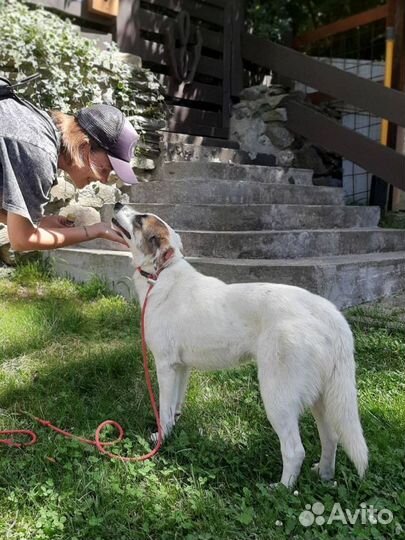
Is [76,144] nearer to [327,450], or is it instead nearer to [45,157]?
[45,157]

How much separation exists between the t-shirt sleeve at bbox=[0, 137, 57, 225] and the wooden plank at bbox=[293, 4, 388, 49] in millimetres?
7304

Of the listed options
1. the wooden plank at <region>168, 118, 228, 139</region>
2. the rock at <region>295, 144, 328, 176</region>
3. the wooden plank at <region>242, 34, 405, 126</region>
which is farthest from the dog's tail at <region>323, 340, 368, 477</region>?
the rock at <region>295, 144, 328, 176</region>

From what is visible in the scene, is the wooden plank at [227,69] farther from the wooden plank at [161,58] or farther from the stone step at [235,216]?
the stone step at [235,216]

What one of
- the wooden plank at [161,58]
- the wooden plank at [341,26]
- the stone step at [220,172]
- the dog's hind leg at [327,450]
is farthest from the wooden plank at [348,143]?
the dog's hind leg at [327,450]

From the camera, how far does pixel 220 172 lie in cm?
620

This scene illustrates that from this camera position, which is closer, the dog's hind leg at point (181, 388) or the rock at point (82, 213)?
the dog's hind leg at point (181, 388)

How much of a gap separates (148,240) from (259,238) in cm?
222

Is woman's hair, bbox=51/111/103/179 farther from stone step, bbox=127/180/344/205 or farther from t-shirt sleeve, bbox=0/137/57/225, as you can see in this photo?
stone step, bbox=127/180/344/205

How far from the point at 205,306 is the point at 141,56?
5.04 metres

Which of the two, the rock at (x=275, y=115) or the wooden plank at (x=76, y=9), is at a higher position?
the wooden plank at (x=76, y=9)

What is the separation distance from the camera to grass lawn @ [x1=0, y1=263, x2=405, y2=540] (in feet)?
6.77

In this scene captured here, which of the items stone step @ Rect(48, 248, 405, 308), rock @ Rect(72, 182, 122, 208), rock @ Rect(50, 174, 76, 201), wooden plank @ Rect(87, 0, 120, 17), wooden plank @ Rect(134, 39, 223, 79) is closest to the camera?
stone step @ Rect(48, 248, 405, 308)

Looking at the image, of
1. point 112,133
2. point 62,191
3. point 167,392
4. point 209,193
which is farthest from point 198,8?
point 167,392

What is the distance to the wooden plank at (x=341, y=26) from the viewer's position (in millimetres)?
8164
